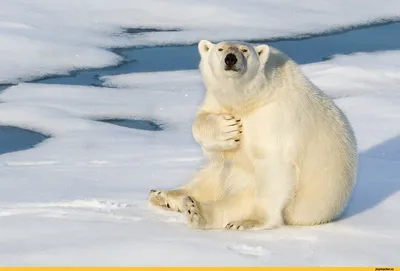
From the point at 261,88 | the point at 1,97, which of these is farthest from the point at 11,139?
the point at 261,88

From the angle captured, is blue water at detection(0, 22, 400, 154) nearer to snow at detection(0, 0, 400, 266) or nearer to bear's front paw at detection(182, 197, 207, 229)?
snow at detection(0, 0, 400, 266)

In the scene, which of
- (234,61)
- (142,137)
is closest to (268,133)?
(234,61)

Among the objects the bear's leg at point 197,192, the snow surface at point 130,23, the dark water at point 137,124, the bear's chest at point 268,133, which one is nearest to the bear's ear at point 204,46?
the bear's chest at point 268,133

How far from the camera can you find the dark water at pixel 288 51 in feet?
29.2

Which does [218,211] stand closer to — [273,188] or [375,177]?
[273,188]

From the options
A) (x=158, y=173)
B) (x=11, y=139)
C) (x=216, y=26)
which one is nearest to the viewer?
(x=158, y=173)

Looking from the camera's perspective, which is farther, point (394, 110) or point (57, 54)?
point (57, 54)

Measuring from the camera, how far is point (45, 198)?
423 centimetres

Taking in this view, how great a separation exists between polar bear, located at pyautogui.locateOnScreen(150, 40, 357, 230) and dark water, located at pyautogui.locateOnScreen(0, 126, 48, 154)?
245 centimetres

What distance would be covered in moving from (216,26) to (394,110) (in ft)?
14.7

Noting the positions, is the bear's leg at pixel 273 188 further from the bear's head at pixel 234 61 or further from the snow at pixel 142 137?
the bear's head at pixel 234 61

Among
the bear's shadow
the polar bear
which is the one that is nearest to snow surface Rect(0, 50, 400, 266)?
the bear's shadow

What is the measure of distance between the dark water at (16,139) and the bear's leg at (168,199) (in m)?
2.11

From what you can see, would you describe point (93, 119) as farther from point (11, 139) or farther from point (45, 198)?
point (45, 198)
